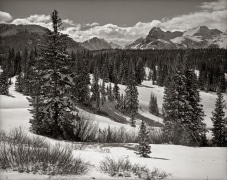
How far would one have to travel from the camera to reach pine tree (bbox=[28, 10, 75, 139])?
53.0 feet

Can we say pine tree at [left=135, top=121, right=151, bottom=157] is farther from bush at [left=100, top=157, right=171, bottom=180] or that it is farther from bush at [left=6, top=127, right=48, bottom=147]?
bush at [left=6, top=127, right=48, bottom=147]

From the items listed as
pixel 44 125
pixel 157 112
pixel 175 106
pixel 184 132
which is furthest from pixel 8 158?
pixel 157 112

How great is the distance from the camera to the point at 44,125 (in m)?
15.9

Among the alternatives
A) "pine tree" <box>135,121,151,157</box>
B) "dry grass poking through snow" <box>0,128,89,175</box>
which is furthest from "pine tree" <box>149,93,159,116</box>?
"dry grass poking through snow" <box>0,128,89,175</box>

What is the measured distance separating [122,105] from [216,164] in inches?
2299

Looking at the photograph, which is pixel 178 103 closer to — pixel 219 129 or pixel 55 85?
pixel 219 129

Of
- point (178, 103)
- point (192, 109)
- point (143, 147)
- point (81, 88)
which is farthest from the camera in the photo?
point (81, 88)

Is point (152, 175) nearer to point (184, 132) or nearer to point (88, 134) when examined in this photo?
point (88, 134)

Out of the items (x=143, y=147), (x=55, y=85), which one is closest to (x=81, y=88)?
(x=55, y=85)

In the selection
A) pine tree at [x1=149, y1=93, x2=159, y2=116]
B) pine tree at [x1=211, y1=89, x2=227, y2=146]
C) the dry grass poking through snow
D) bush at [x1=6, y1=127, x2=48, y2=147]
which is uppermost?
the dry grass poking through snow

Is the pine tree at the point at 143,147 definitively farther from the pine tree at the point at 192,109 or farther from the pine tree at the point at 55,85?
the pine tree at the point at 192,109

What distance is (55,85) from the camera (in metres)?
16.3

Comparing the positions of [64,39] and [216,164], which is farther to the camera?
[64,39]

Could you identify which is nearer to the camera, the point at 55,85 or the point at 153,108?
the point at 55,85
